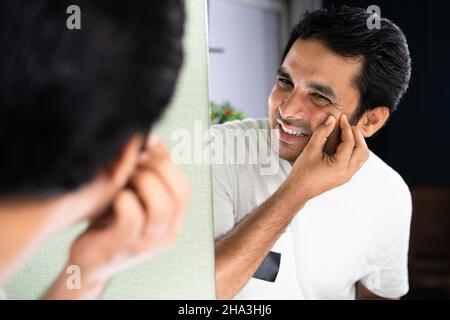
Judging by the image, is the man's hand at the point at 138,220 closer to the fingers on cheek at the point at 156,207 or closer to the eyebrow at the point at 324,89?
the fingers on cheek at the point at 156,207

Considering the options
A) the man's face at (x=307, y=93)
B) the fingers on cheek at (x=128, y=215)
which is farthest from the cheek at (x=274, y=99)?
the fingers on cheek at (x=128, y=215)

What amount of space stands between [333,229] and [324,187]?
0.20 ft

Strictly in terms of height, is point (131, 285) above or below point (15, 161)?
below

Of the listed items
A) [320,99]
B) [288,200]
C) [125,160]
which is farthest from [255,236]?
[125,160]

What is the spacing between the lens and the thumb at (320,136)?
1.83ft

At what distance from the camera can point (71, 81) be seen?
272mm

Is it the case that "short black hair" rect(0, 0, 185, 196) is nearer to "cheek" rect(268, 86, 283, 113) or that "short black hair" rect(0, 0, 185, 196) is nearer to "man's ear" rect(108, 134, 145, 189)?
"man's ear" rect(108, 134, 145, 189)

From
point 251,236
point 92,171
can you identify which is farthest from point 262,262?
point 92,171

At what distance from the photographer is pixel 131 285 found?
1.99ft

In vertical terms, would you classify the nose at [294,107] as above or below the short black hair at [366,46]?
below

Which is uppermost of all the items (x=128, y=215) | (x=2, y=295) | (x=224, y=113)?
(x=224, y=113)

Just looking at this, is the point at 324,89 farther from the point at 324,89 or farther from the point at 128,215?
the point at 128,215

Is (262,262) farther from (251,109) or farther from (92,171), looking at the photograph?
(92,171)
